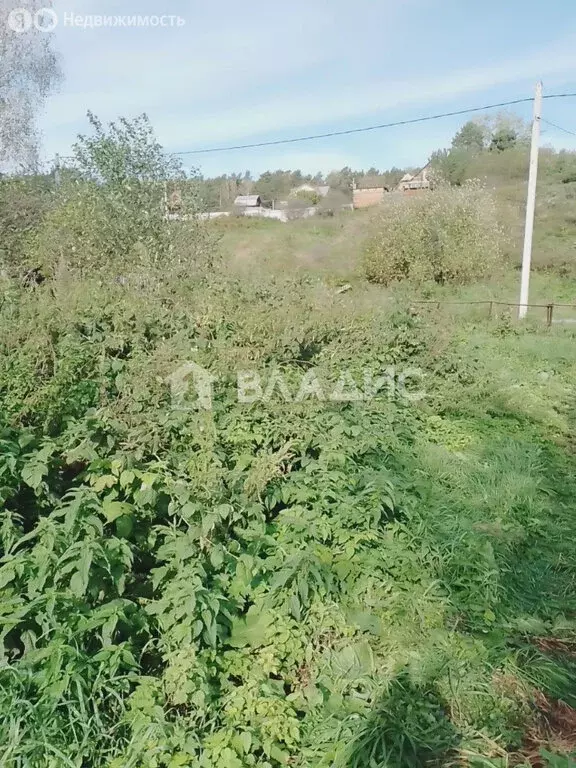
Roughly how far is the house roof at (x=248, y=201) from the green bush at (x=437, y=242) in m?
9.54

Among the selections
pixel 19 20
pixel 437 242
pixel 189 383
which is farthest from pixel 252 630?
pixel 437 242

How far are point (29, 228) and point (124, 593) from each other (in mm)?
9668

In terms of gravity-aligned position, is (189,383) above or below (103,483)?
above

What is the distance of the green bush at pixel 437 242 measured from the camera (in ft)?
62.8

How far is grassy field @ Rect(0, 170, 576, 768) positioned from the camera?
7.41 ft

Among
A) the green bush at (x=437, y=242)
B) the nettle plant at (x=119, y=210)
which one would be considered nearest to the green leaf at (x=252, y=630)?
the nettle plant at (x=119, y=210)

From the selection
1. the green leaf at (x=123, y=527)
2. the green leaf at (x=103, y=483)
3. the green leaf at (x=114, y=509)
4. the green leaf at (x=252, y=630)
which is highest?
the green leaf at (x=103, y=483)

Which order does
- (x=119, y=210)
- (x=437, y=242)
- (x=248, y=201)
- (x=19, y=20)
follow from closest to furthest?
(x=119, y=210) < (x=19, y=20) < (x=437, y=242) < (x=248, y=201)

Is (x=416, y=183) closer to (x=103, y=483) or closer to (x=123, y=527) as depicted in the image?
(x=103, y=483)

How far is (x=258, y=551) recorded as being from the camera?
3172 millimetres

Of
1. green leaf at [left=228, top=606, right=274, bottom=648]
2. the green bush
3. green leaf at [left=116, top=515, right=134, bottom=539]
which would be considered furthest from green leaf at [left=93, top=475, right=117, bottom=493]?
the green bush

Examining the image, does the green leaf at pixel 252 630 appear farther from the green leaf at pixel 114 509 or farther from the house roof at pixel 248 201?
the house roof at pixel 248 201

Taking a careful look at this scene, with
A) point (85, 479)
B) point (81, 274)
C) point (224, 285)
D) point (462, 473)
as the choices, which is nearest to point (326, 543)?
point (85, 479)

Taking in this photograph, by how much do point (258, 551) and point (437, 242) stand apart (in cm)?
1788
